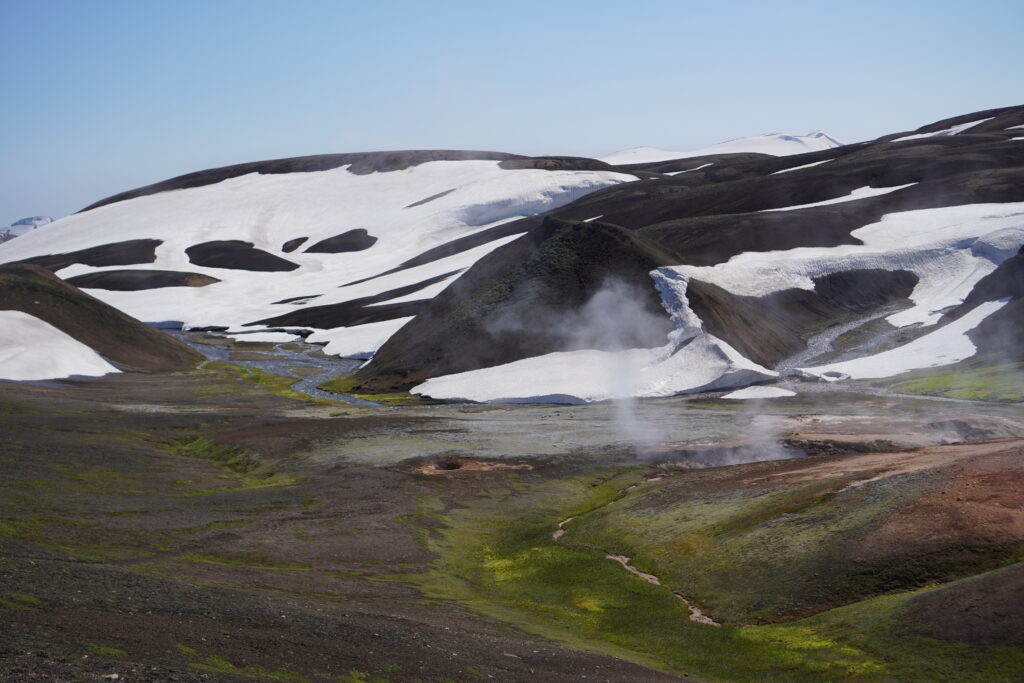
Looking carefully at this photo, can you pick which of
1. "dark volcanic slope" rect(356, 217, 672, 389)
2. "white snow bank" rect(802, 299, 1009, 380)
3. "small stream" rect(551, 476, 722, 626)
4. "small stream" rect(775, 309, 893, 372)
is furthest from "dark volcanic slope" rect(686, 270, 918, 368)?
"small stream" rect(551, 476, 722, 626)

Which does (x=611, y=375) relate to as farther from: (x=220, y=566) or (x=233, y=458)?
(x=220, y=566)

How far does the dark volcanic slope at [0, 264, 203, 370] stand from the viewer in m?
117

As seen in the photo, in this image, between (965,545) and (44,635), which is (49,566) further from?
(965,545)

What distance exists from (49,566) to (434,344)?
79476 mm

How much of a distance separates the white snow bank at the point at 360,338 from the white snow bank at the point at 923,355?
60.3 metres

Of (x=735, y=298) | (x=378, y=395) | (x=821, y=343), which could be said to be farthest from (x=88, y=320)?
(x=821, y=343)

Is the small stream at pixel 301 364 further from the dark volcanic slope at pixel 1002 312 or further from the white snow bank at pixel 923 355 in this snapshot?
the dark volcanic slope at pixel 1002 312

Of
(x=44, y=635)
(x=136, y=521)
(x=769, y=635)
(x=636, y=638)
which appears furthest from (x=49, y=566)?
(x=769, y=635)

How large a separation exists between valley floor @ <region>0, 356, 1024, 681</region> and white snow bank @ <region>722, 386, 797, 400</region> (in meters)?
7.36

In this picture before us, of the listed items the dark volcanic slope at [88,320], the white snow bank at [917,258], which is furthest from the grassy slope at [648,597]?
the dark volcanic slope at [88,320]

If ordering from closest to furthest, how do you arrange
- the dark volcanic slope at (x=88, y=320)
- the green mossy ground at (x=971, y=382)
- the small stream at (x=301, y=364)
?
the green mossy ground at (x=971, y=382) → the small stream at (x=301, y=364) → the dark volcanic slope at (x=88, y=320)

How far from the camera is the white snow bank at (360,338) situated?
130375 mm

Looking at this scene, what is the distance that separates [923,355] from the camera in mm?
90438

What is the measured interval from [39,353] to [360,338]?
45.1 metres
